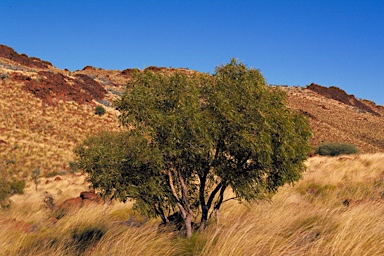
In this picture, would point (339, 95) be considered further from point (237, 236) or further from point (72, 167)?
point (237, 236)

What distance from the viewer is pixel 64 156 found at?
3978 centimetres

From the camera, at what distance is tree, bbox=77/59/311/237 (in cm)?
736

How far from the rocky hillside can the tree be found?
79.2ft

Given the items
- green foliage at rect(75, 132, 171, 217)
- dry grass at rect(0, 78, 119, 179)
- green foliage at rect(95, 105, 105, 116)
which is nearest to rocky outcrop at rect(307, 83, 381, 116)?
green foliage at rect(95, 105, 105, 116)

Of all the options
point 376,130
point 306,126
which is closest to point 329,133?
point 376,130

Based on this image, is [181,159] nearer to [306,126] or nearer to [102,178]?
[102,178]

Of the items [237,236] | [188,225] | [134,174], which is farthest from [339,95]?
[237,236]

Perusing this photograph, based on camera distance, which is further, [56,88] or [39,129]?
[56,88]

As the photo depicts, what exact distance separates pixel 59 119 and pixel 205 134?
144 ft

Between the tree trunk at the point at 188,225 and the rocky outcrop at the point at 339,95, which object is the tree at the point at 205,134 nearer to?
the tree trunk at the point at 188,225

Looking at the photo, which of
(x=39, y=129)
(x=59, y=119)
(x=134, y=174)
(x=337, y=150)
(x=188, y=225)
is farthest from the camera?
(x=59, y=119)

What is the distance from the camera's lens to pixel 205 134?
7.25m

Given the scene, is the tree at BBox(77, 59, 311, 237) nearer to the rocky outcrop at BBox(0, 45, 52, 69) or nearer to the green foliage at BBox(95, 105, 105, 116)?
the green foliage at BBox(95, 105, 105, 116)

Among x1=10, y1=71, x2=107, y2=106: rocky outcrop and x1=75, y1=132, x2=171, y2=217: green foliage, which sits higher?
x1=10, y1=71, x2=107, y2=106: rocky outcrop
